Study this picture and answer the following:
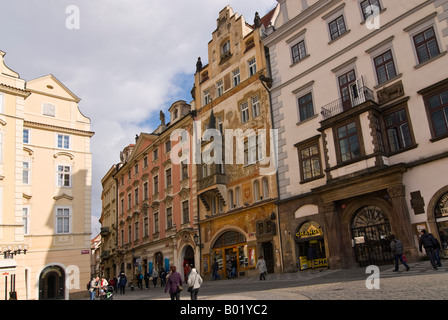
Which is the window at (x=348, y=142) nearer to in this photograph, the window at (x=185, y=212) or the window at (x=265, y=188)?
the window at (x=265, y=188)

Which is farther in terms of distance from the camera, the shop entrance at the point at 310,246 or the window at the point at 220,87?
the window at the point at 220,87

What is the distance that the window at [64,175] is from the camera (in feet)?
111

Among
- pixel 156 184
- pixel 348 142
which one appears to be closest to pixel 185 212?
pixel 156 184

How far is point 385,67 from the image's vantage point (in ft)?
75.0

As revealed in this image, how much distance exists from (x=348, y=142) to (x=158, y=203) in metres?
24.1

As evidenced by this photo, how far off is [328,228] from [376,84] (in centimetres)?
846

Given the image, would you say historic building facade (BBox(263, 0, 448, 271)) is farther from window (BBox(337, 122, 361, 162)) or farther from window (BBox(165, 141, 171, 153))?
window (BBox(165, 141, 171, 153))

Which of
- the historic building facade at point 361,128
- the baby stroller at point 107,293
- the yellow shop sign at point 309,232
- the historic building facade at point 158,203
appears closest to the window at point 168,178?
the historic building facade at point 158,203

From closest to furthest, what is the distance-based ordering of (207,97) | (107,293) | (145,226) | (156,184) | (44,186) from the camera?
(107,293), (44,186), (207,97), (156,184), (145,226)

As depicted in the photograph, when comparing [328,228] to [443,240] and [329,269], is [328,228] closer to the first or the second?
[329,269]

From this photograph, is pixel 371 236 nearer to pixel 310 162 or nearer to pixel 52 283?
pixel 310 162

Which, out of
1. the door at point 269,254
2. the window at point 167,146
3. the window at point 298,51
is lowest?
the door at point 269,254

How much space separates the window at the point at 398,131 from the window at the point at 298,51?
8301 millimetres
